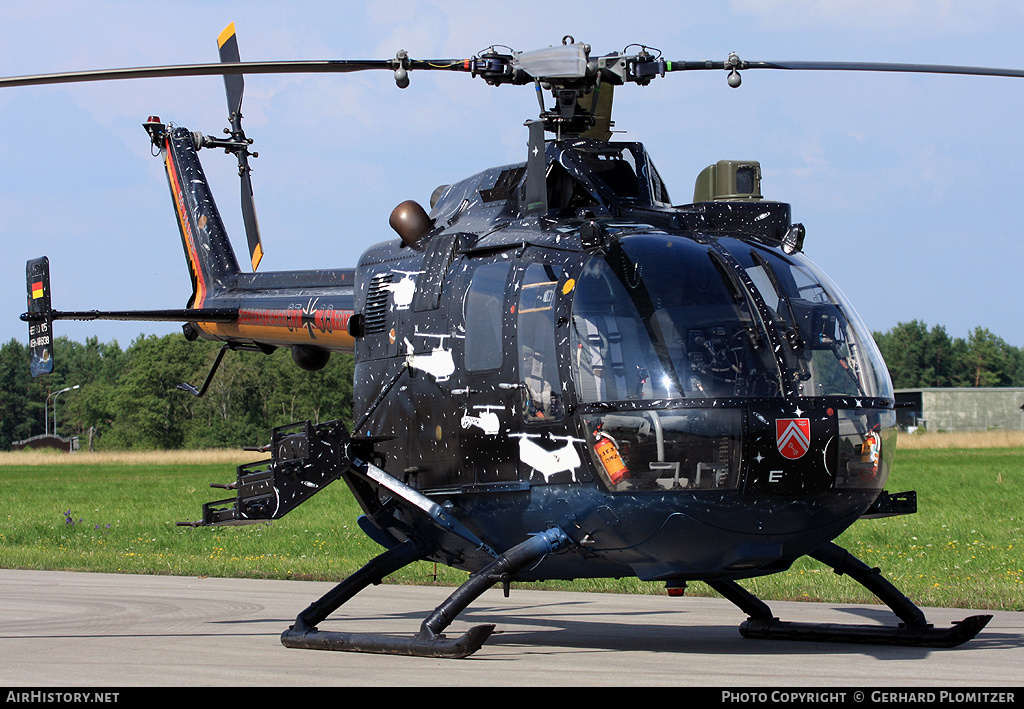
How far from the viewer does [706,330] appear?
7516 mm

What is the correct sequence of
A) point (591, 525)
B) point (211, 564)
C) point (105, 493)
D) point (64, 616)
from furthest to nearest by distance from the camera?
point (105, 493) < point (211, 564) < point (64, 616) < point (591, 525)

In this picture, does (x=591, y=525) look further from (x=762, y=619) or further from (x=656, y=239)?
(x=762, y=619)

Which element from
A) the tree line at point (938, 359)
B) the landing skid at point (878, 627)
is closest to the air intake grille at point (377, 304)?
the landing skid at point (878, 627)

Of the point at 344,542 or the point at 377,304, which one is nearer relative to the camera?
the point at 377,304

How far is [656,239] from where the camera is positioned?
800 centimetres

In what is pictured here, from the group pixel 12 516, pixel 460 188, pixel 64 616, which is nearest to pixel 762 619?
pixel 460 188

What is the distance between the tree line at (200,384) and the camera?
76188mm

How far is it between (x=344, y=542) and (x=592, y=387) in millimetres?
14357

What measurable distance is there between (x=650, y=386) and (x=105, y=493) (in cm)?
3360

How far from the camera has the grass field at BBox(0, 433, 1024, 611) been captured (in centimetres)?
1440

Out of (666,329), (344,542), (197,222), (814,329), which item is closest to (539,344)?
(666,329)

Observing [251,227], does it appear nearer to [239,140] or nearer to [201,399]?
[239,140]

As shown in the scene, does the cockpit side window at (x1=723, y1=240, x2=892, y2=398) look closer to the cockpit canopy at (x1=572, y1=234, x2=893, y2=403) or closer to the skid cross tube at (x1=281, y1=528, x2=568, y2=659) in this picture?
the cockpit canopy at (x1=572, y1=234, x2=893, y2=403)

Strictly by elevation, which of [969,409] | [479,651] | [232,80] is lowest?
[969,409]
